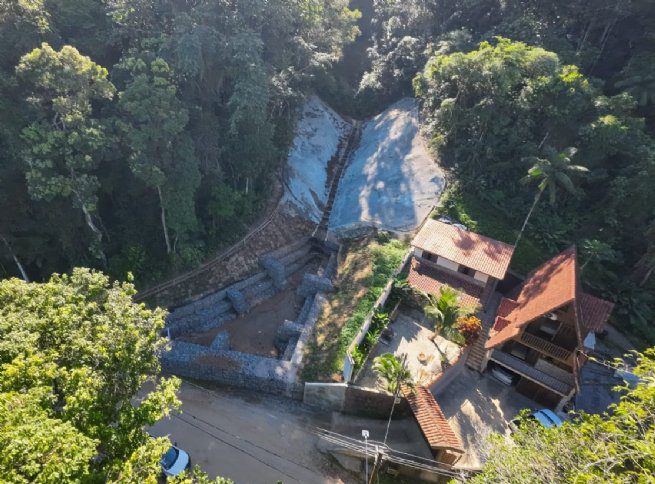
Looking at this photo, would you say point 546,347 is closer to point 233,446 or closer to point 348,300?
point 348,300

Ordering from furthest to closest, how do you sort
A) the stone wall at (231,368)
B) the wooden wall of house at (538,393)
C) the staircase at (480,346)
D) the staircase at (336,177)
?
the staircase at (336,177) < the staircase at (480,346) < the stone wall at (231,368) < the wooden wall of house at (538,393)

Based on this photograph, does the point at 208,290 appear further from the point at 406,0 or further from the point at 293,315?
the point at 406,0

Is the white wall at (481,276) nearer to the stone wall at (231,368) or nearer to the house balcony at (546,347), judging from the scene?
the house balcony at (546,347)

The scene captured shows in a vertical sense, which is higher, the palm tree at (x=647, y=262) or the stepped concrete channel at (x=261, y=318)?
the palm tree at (x=647, y=262)

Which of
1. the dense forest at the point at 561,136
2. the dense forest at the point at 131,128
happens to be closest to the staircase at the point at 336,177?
the dense forest at the point at 131,128

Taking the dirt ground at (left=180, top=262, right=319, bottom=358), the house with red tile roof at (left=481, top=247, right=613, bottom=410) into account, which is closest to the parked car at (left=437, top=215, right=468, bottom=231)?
the house with red tile roof at (left=481, top=247, right=613, bottom=410)

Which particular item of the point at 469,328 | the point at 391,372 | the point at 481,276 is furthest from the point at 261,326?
the point at 481,276

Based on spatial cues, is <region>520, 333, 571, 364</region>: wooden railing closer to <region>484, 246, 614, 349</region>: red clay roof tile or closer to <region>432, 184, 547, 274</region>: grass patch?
<region>484, 246, 614, 349</region>: red clay roof tile
